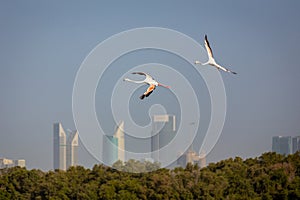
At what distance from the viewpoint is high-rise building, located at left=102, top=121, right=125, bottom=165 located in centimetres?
2866

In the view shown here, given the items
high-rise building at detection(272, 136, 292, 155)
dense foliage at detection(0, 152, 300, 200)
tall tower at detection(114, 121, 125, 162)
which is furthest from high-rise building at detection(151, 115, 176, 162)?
high-rise building at detection(272, 136, 292, 155)

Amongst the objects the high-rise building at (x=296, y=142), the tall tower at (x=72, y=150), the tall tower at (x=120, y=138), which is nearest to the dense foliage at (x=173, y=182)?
the tall tower at (x=72, y=150)

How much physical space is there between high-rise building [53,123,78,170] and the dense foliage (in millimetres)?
4236

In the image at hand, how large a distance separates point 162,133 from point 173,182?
15.7ft

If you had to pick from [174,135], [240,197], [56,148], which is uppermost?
[56,148]

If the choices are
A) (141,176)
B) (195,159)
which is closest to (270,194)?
(195,159)

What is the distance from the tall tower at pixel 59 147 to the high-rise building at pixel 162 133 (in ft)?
50.5

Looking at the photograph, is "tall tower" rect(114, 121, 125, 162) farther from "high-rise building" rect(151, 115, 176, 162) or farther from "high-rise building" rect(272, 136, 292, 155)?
"high-rise building" rect(272, 136, 292, 155)

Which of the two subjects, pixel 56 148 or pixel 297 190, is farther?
pixel 56 148

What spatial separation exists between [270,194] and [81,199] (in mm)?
8994

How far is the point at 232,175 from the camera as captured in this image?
3506 cm

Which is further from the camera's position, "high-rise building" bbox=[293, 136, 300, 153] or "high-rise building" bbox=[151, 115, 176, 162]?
"high-rise building" bbox=[293, 136, 300, 153]

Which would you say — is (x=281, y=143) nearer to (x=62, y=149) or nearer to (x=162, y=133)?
(x=62, y=149)

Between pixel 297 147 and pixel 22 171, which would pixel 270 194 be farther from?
pixel 297 147
